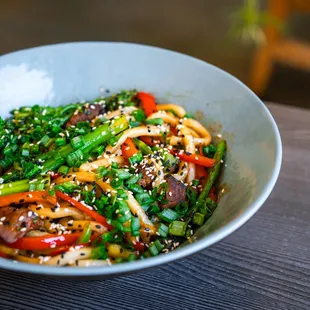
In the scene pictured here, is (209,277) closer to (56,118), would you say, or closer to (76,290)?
(76,290)

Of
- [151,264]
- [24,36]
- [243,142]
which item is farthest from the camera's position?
[24,36]

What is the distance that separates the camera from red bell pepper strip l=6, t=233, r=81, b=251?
1.18 metres

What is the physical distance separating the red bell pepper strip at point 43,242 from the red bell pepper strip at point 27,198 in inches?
4.5

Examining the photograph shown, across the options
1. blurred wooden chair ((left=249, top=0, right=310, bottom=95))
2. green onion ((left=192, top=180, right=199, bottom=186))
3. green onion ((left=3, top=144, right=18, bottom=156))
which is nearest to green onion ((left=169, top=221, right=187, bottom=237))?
green onion ((left=192, top=180, right=199, bottom=186))

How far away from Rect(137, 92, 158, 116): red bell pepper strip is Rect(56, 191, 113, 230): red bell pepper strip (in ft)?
1.73

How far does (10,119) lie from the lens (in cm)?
164

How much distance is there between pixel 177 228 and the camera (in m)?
1.26

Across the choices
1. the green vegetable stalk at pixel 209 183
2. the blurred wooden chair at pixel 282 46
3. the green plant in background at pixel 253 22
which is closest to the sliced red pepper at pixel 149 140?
the green vegetable stalk at pixel 209 183

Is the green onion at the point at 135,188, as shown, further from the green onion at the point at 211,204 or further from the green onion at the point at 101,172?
the green onion at the point at 211,204

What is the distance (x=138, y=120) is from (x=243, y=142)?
398mm

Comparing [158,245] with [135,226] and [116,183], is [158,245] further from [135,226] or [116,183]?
[116,183]

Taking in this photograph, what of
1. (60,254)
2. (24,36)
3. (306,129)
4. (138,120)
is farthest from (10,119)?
(24,36)

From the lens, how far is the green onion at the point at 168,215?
1308 millimetres

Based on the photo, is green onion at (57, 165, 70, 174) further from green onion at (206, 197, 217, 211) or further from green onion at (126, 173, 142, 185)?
green onion at (206, 197, 217, 211)
